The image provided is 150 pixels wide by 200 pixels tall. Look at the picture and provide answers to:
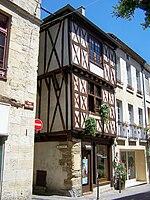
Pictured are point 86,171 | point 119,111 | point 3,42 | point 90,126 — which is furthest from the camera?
point 119,111

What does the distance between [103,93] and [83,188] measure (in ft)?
15.8

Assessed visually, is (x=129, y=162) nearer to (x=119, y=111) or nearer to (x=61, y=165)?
(x=119, y=111)

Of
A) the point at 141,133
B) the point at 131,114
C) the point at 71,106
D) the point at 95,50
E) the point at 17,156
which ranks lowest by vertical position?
the point at 17,156

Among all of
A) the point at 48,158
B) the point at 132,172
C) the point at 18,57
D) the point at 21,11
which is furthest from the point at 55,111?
the point at 132,172

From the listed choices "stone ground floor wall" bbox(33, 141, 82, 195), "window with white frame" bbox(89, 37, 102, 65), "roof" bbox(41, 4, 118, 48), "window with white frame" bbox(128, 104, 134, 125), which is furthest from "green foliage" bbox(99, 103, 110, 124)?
"roof" bbox(41, 4, 118, 48)

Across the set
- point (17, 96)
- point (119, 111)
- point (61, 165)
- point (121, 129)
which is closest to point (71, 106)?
point (61, 165)

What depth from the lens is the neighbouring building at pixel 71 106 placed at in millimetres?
10008

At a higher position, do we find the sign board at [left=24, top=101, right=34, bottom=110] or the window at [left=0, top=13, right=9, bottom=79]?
the window at [left=0, top=13, right=9, bottom=79]

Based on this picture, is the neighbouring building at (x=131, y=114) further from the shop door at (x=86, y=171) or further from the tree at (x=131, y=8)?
the tree at (x=131, y=8)

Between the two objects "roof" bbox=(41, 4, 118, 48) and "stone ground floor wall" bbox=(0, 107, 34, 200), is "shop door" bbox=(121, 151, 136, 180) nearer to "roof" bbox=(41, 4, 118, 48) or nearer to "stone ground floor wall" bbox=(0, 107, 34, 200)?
"roof" bbox=(41, 4, 118, 48)

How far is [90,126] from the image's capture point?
1039 cm

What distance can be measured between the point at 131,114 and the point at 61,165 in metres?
7.12

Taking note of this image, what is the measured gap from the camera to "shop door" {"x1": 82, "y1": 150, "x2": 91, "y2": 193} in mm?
10391

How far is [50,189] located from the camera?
10305 millimetres
